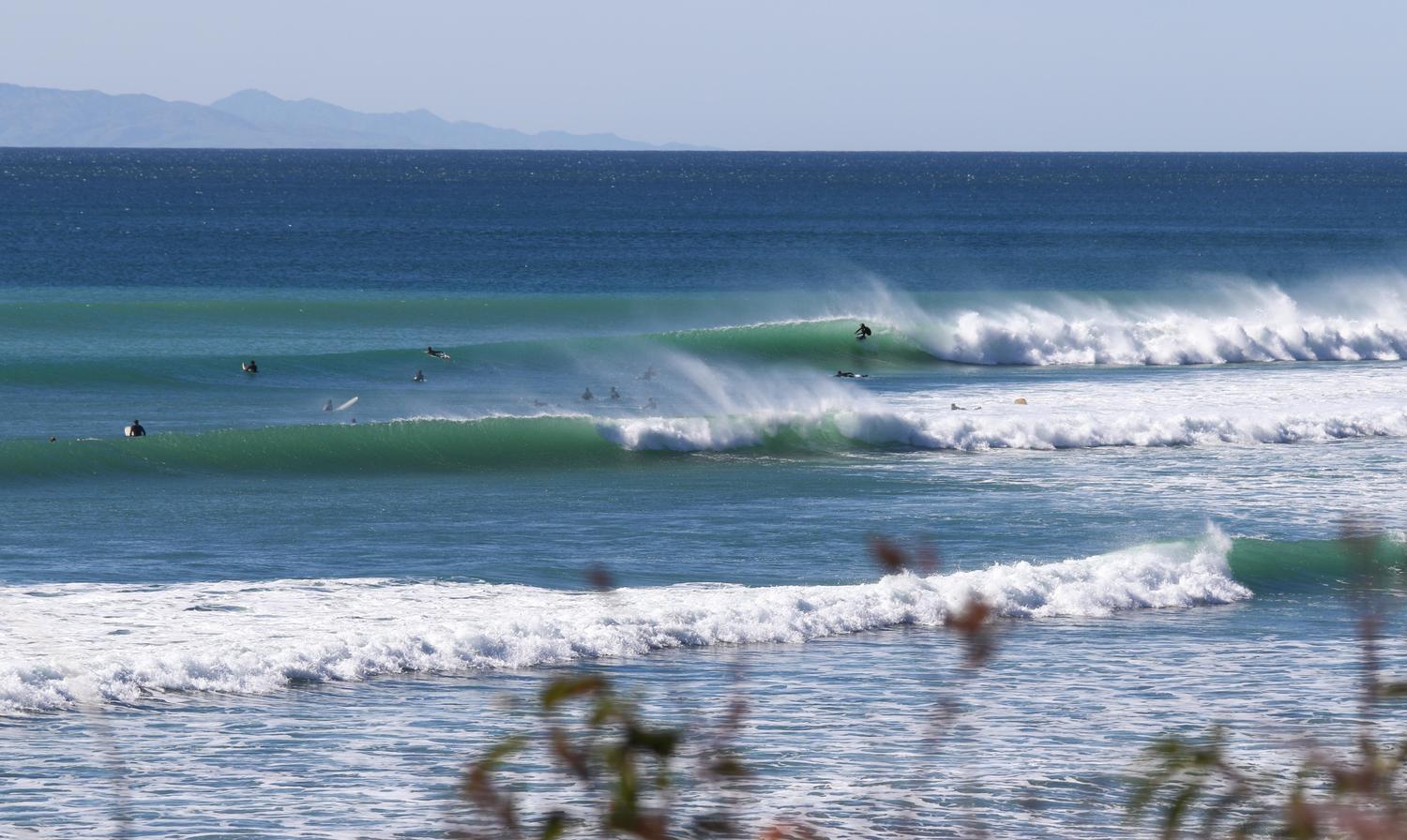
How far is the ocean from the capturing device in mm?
10047

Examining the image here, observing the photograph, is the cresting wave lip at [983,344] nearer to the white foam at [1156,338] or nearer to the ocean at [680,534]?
the white foam at [1156,338]

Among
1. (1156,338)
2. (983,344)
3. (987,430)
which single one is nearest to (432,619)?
(987,430)

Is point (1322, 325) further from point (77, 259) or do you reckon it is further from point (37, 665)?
point (77, 259)

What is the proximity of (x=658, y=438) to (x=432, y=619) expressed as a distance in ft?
44.9

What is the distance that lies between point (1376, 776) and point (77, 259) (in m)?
73.3

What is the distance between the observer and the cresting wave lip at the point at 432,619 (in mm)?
12336

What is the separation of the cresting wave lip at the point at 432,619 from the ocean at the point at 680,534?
4cm

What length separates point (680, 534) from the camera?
1938cm

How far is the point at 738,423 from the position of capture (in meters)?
28.7

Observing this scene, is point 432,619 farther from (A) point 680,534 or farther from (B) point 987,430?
(B) point 987,430

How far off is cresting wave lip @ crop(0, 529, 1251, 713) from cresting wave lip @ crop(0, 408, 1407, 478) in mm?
10234

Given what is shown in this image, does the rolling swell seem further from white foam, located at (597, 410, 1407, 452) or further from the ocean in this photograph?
white foam, located at (597, 410, 1407, 452)

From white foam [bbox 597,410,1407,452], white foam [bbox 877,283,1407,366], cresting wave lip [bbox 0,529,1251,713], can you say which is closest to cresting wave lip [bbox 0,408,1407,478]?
white foam [bbox 597,410,1407,452]

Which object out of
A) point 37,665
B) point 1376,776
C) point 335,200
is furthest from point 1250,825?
point 335,200
